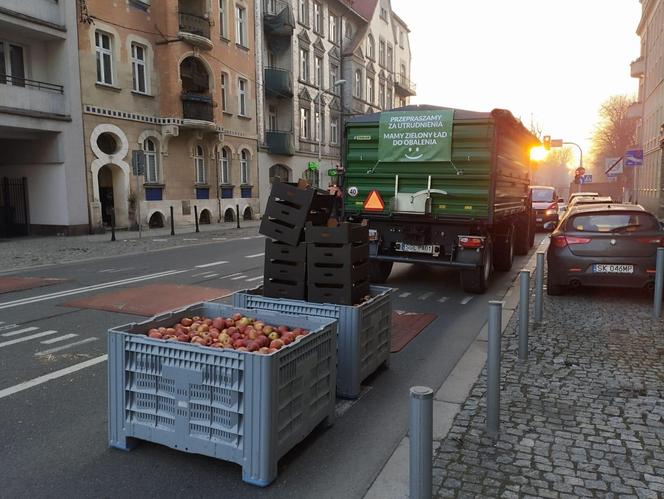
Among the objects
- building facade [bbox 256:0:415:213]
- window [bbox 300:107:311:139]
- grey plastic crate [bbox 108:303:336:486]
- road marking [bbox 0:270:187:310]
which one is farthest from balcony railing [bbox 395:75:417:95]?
grey plastic crate [bbox 108:303:336:486]

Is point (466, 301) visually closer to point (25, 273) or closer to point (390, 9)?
point (25, 273)

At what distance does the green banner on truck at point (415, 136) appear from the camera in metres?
8.98

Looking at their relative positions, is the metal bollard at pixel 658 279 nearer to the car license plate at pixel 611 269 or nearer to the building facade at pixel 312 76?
the car license plate at pixel 611 269

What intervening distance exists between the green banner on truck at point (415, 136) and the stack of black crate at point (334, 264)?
4.74 m

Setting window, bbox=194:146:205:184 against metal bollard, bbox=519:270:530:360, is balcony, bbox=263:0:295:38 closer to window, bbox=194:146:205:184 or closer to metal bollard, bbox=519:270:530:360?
window, bbox=194:146:205:184

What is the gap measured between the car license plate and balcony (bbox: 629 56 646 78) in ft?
151

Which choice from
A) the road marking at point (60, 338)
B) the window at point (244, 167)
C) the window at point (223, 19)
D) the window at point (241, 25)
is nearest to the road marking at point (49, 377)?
the road marking at point (60, 338)

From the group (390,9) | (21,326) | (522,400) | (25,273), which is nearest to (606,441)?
(522,400)

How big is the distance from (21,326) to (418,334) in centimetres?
492

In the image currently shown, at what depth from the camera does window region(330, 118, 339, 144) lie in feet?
136

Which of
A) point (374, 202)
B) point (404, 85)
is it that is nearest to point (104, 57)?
point (374, 202)

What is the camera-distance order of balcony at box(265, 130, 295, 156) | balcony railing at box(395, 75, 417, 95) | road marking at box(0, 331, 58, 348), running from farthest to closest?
balcony railing at box(395, 75, 417, 95), balcony at box(265, 130, 295, 156), road marking at box(0, 331, 58, 348)

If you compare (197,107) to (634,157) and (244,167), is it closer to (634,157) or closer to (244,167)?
(244,167)

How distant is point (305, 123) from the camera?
3734 cm
